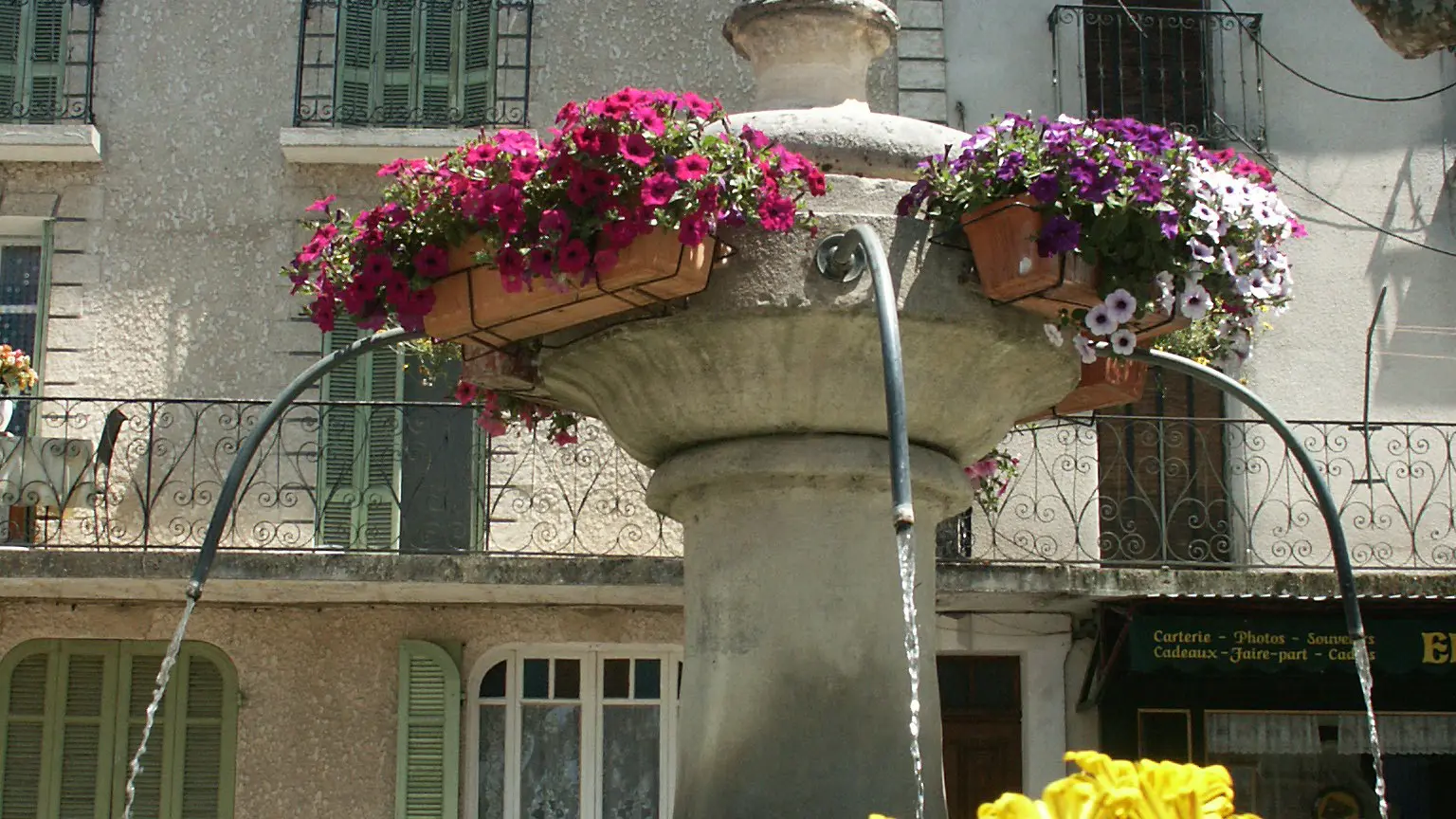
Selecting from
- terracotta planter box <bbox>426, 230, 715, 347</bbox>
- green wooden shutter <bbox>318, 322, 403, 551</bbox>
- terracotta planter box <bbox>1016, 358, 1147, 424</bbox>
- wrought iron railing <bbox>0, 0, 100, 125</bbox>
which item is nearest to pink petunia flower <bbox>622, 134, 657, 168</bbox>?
terracotta planter box <bbox>426, 230, 715, 347</bbox>

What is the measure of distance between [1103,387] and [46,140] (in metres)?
9.72

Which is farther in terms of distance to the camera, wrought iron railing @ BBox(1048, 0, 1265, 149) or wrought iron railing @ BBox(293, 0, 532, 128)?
wrought iron railing @ BBox(1048, 0, 1265, 149)

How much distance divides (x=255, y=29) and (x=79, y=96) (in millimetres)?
1202

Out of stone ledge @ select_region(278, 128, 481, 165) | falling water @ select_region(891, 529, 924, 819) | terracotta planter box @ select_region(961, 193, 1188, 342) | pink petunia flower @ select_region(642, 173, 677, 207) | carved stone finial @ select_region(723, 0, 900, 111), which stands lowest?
falling water @ select_region(891, 529, 924, 819)

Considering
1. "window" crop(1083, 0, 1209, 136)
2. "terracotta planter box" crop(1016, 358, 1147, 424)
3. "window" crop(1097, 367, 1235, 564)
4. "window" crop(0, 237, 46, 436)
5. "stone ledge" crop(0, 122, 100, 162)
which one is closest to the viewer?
"terracotta planter box" crop(1016, 358, 1147, 424)

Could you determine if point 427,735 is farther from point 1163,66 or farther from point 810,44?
point 810,44

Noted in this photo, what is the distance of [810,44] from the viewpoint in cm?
549

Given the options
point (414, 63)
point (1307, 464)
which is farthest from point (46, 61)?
point (1307, 464)

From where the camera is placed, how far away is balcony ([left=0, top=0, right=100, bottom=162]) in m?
13.8

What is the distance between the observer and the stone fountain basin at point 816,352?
4895 millimetres

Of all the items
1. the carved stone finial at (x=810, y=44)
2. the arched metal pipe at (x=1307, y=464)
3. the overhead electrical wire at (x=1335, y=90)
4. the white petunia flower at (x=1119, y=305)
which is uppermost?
the overhead electrical wire at (x=1335, y=90)

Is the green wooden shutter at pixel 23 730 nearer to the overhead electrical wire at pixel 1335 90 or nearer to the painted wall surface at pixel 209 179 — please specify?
the painted wall surface at pixel 209 179

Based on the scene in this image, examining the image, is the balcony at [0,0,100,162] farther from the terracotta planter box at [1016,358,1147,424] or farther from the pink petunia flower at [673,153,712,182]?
the pink petunia flower at [673,153,712,182]

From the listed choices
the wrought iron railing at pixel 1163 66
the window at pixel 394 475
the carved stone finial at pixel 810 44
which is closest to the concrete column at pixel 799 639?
the carved stone finial at pixel 810 44
